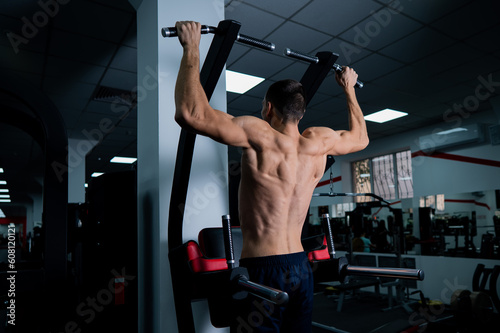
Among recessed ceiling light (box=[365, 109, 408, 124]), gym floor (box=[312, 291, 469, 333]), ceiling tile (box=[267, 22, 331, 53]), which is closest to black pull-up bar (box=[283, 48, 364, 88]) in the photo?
ceiling tile (box=[267, 22, 331, 53])

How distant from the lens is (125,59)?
12.4 feet

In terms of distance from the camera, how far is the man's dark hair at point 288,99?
56.4 inches

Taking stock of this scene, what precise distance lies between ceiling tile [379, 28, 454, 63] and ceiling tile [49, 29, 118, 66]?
9.27ft

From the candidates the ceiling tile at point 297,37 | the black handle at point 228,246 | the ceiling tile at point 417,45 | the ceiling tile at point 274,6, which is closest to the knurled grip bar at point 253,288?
the black handle at point 228,246

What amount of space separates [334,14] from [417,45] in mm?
1171

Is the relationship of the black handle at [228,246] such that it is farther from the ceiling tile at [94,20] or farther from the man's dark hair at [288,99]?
the ceiling tile at [94,20]

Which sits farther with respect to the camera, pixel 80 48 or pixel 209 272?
pixel 80 48

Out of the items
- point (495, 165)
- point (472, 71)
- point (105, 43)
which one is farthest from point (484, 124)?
point (105, 43)

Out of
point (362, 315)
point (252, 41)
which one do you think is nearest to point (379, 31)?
point (252, 41)

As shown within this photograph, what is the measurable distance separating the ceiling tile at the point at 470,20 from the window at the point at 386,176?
4367 mm

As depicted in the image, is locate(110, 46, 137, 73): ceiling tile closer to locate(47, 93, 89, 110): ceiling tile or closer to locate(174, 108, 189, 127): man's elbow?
locate(47, 93, 89, 110): ceiling tile

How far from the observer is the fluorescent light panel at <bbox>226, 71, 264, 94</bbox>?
4281 millimetres

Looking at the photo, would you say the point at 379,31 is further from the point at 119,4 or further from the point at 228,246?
the point at 228,246

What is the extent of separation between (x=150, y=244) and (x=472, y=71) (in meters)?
4.37
